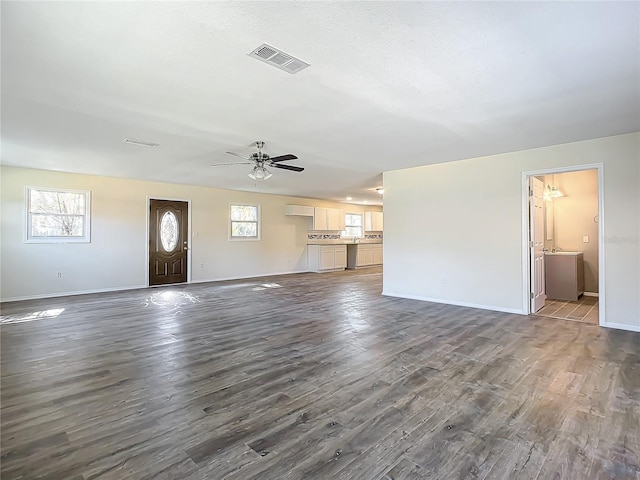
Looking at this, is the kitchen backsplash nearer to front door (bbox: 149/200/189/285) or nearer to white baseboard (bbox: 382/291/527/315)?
front door (bbox: 149/200/189/285)

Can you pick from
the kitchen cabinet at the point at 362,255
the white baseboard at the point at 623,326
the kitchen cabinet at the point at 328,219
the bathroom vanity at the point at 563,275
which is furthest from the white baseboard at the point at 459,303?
the kitchen cabinet at the point at 362,255

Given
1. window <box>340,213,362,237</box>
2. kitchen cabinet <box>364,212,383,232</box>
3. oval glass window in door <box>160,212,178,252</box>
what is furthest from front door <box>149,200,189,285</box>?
kitchen cabinet <box>364,212,383,232</box>

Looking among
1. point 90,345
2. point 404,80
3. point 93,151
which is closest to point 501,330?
point 404,80

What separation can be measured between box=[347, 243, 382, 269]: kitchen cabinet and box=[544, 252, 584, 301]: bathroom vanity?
6.74 meters

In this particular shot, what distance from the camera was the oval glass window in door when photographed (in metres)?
8.32

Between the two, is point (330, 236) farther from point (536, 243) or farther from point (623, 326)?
point (623, 326)

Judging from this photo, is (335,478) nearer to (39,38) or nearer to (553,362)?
(553,362)

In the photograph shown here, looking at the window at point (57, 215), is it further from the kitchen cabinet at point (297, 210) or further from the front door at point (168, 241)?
the kitchen cabinet at point (297, 210)

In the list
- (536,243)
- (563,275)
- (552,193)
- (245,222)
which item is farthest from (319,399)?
(245,222)

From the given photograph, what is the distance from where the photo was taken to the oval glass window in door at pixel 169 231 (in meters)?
8.32

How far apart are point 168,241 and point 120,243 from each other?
1064 mm

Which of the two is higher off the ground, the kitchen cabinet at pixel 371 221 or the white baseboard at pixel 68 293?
the kitchen cabinet at pixel 371 221

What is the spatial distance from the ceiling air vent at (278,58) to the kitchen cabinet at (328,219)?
8712mm

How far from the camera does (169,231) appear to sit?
8422 mm
